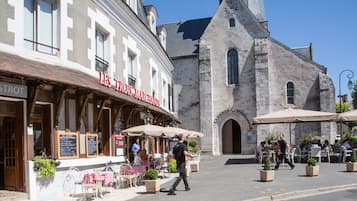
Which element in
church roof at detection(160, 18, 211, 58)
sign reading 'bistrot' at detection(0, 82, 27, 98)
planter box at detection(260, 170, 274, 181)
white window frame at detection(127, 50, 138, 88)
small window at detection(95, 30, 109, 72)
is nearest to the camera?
sign reading 'bistrot' at detection(0, 82, 27, 98)

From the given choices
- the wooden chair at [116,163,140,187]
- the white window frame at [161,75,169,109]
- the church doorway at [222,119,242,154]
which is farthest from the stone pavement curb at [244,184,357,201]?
the church doorway at [222,119,242,154]

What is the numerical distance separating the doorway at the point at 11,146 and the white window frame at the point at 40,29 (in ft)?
5.55

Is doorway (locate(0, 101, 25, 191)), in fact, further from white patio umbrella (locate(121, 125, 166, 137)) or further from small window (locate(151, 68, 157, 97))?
small window (locate(151, 68, 157, 97))

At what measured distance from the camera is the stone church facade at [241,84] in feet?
117

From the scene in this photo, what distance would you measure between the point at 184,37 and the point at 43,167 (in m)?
33.3

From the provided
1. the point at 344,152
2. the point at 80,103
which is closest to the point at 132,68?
the point at 80,103

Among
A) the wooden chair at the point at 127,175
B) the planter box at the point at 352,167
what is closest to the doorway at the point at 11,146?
the wooden chair at the point at 127,175

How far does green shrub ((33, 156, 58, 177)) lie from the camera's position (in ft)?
34.0

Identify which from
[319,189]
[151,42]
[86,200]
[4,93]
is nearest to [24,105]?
[4,93]

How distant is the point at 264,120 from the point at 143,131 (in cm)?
946

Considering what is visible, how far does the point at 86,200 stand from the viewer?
10.9 metres

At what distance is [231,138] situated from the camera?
38.8 metres

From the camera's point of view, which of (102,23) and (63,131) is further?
(102,23)

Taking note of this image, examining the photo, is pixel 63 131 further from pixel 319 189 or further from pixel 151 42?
pixel 151 42
